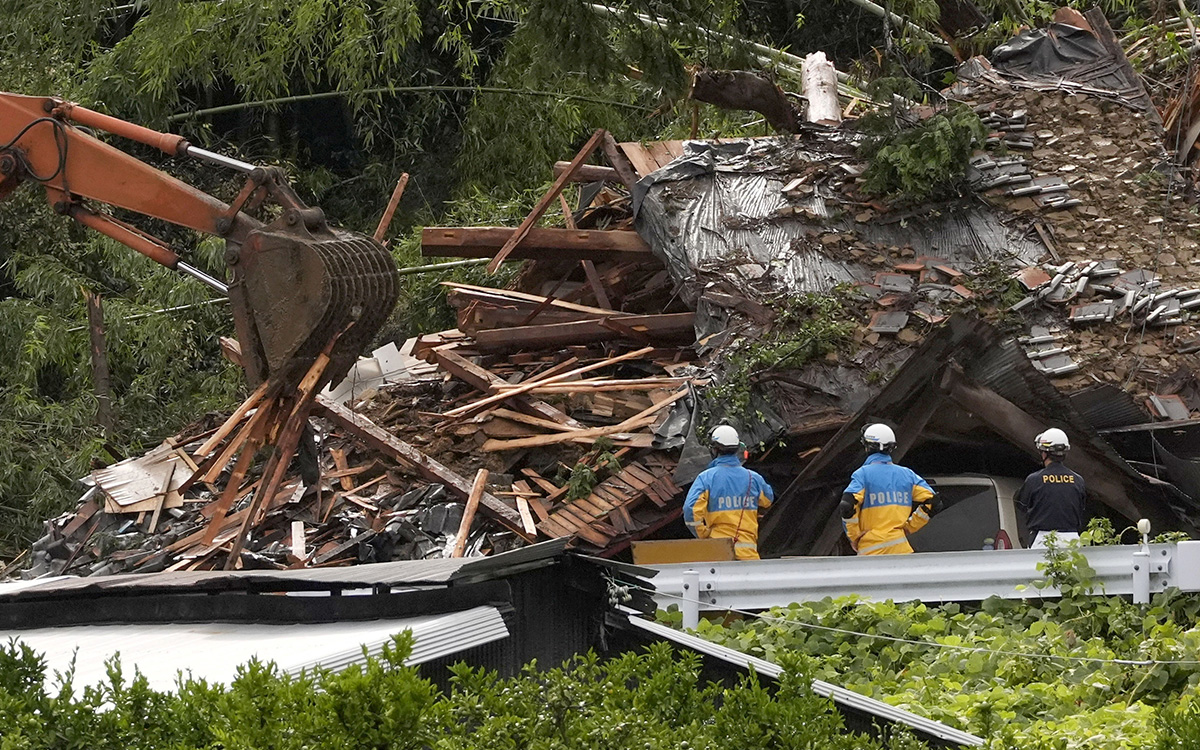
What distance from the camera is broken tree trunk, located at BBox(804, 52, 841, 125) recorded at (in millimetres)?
13883

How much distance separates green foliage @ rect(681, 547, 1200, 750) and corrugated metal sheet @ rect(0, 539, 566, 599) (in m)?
0.69

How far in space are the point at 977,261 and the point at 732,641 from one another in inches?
254

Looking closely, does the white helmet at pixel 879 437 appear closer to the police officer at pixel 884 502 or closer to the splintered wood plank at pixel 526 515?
the police officer at pixel 884 502

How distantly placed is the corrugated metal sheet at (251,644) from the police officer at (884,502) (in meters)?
3.37

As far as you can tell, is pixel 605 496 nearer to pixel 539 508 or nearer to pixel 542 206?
pixel 539 508

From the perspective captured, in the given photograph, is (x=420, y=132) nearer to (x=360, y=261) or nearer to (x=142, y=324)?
(x=142, y=324)

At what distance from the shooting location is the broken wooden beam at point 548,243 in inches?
475

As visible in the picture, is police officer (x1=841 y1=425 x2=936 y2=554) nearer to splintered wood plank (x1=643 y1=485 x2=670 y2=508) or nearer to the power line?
splintered wood plank (x1=643 y1=485 x2=670 y2=508)

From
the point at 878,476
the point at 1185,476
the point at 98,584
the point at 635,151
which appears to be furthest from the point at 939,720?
the point at 635,151

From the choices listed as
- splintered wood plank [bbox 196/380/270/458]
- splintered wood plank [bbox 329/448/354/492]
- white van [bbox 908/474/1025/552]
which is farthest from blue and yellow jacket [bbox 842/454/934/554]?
splintered wood plank [bbox 329/448/354/492]

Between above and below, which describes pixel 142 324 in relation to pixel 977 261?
above

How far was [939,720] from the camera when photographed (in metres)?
4.71

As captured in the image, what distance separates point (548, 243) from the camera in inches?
481

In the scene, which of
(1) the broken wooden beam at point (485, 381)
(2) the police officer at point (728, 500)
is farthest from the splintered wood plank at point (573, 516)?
(2) the police officer at point (728, 500)
